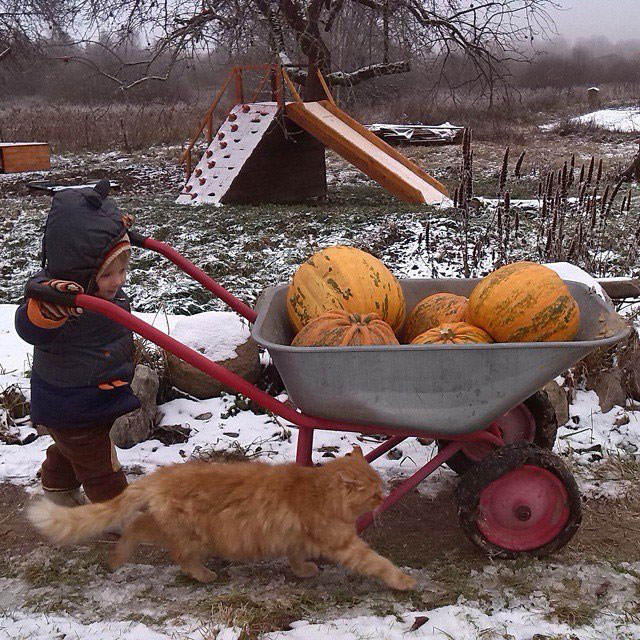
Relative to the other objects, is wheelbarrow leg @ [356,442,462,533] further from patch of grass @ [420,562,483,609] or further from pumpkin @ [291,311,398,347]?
pumpkin @ [291,311,398,347]

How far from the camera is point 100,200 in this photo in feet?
8.01

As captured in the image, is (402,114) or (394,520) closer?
(394,520)

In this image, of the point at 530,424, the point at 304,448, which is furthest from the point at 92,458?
the point at 530,424

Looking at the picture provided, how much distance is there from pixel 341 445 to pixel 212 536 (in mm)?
1406

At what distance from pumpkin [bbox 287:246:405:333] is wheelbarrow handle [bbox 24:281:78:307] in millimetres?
892

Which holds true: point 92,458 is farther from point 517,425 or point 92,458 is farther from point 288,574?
point 517,425

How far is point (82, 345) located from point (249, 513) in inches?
36.1

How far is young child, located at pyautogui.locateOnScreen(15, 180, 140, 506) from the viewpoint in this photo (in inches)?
93.9

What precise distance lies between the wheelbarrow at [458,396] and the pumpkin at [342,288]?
0.15 m

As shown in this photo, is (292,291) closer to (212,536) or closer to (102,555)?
(212,536)

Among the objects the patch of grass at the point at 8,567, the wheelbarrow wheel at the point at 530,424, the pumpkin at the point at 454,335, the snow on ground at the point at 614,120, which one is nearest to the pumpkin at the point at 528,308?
the pumpkin at the point at 454,335

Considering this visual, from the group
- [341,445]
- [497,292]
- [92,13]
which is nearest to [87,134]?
[92,13]

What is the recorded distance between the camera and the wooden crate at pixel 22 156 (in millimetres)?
10056

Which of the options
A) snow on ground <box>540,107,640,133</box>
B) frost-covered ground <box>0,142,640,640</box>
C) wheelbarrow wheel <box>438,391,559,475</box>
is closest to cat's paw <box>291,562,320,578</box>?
frost-covered ground <box>0,142,640,640</box>
